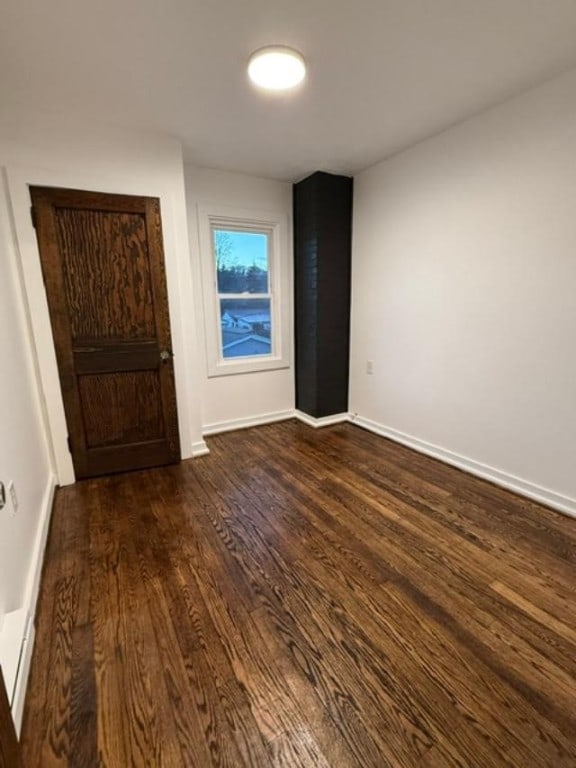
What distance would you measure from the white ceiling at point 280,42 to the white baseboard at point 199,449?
2400 mm

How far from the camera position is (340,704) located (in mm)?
1182

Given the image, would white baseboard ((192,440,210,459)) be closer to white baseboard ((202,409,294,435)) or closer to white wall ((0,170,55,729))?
white baseboard ((202,409,294,435))

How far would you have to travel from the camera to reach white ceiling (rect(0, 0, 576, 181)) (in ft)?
5.14

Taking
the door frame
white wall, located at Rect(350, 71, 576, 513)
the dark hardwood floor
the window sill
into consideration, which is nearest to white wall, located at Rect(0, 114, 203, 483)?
the door frame

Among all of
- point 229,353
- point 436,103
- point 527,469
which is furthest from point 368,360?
point 436,103

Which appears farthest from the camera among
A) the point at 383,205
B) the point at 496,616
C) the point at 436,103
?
the point at 383,205

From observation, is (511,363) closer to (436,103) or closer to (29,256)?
(436,103)

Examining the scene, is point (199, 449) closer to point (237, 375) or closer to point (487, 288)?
point (237, 375)

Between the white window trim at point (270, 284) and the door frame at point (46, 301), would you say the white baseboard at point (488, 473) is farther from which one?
the door frame at point (46, 301)

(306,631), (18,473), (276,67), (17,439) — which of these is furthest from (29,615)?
(276,67)

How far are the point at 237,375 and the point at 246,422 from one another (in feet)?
1.70

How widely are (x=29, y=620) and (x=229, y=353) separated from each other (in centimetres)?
267

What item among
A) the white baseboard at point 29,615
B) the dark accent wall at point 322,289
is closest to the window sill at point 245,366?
the dark accent wall at point 322,289

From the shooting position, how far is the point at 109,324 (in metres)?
2.67
